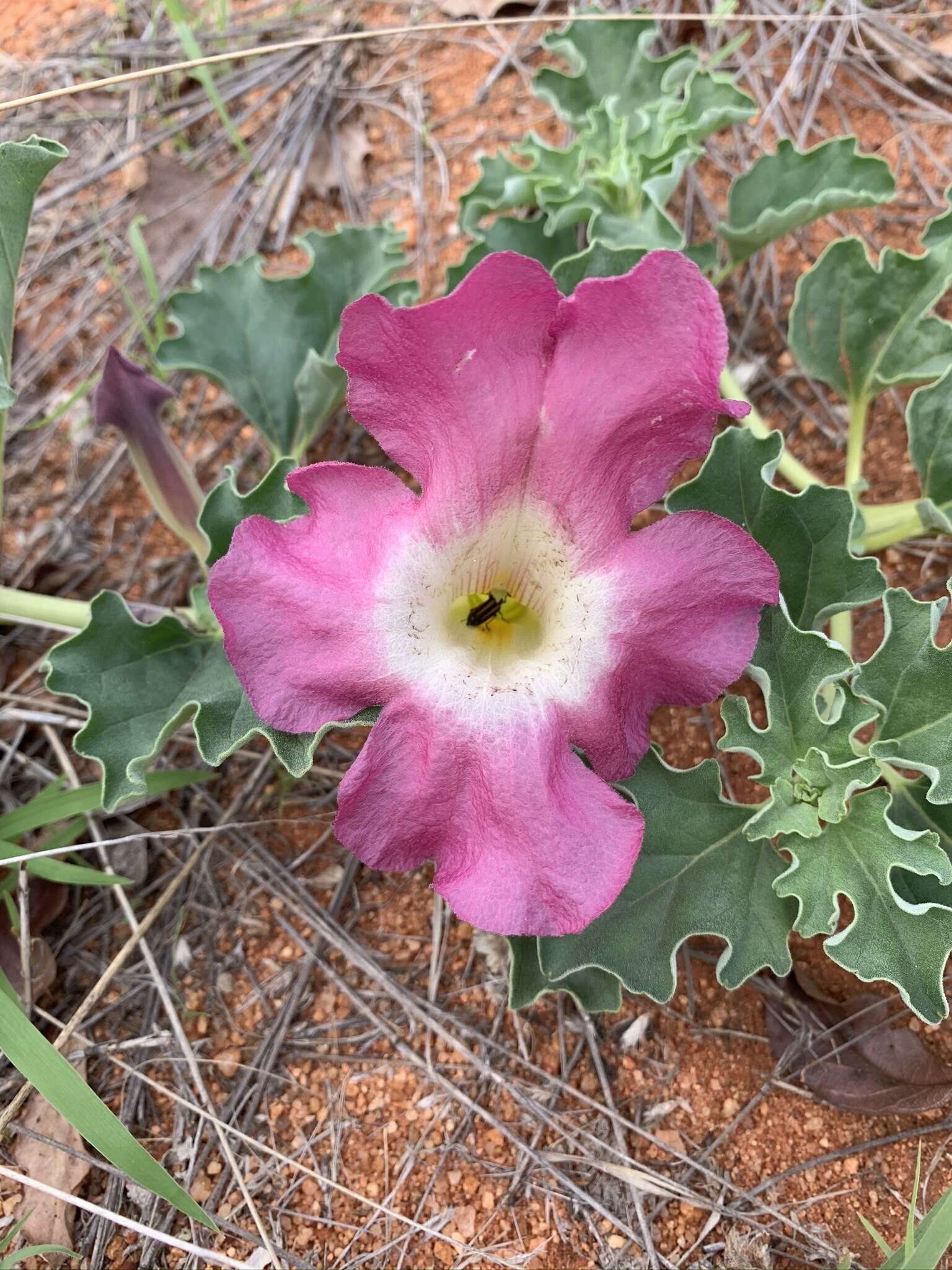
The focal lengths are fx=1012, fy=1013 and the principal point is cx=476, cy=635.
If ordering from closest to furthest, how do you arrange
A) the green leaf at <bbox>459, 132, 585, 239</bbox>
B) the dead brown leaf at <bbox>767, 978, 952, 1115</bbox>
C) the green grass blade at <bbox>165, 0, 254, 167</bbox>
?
1. the dead brown leaf at <bbox>767, 978, 952, 1115</bbox>
2. the green leaf at <bbox>459, 132, 585, 239</bbox>
3. the green grass blade at <bbox>165, 0, 254, 167</bbox>

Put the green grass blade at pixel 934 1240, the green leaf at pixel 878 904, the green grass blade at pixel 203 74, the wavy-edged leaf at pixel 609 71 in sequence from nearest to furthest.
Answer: the green grass blade at pixel 934 1240 → the green leaf at pixel 878 904 → the wavy-edged leaf at pixel 609 71 → the green grass blade at pixel 203 74

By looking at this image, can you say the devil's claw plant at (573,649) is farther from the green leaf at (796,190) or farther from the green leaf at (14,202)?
the green leaf at (796,190)

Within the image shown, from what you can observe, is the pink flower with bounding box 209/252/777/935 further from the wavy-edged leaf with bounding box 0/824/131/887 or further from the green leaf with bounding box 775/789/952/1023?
the wavy-edged leaf with bounding box 0/824/131/887

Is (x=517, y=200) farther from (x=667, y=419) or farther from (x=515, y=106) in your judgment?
(x=667, y=419)

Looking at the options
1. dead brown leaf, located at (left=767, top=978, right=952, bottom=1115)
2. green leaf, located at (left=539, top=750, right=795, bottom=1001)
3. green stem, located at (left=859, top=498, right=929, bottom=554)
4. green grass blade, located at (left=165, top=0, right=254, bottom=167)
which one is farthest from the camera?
green grass blade, located at (left=165, top=0, right=254, bottom=167)

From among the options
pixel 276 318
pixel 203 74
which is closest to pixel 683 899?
pixel 276 318

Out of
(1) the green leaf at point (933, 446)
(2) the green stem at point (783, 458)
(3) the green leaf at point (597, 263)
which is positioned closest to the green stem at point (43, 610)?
(3) the green leaf at point (597, 263)

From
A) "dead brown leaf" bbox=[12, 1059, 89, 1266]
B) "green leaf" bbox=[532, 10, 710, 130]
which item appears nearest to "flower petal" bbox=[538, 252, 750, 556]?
"green leaf" bbox=[532, 10, 710, 130]

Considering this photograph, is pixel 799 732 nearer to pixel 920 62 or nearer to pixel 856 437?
pixel 856 437
